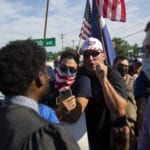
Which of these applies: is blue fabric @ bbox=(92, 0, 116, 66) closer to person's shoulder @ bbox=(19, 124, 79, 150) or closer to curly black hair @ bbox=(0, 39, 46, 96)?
curly black hair @ bbox=(0, 39, 46, 96)

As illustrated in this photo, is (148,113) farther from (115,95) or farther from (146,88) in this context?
(146,88)

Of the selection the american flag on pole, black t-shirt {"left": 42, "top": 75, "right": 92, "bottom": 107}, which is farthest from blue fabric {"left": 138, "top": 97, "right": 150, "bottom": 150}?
the american flag on pole

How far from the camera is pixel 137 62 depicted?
32.8ft

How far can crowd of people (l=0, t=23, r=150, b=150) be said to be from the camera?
1.89 m

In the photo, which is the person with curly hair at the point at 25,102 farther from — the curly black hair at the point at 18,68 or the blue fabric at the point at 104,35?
the blue fabric at the point at 104,35

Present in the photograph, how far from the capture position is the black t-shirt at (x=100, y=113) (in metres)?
3.80

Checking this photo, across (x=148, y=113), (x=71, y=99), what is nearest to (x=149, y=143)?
(x=148, y=113)

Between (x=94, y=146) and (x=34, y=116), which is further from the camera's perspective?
(x=94, y=146)

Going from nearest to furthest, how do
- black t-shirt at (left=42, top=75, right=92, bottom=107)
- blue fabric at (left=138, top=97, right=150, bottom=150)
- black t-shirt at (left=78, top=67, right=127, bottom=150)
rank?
1. blue fabric at (left=138, top=97, right=150, bottom=150)
2. black t-shirt at (left=42, top=75, right=92, bottom=107)
3. black t-shirt at (left=78, top=67, right=127, bottom=150)

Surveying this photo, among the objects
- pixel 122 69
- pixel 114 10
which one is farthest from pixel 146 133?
pixel 114 10

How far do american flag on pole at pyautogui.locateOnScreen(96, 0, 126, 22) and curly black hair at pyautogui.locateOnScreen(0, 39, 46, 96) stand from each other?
740 cm

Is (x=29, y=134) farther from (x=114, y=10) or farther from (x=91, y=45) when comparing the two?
(x=114, y=10)

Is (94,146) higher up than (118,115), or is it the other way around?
(118,115)

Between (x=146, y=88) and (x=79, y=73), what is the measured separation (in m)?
1.12
